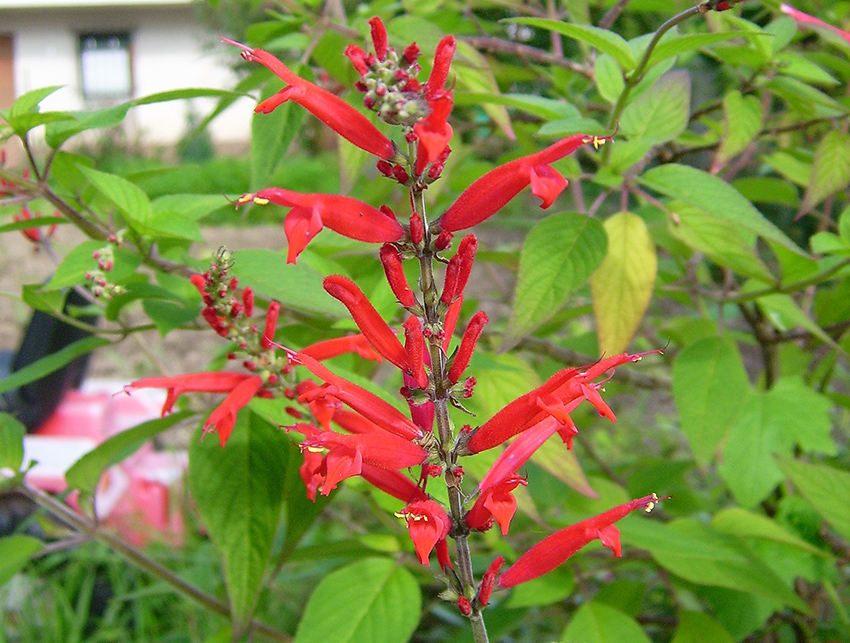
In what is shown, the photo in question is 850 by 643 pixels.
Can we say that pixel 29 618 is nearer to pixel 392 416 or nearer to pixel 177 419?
pixel 177 419

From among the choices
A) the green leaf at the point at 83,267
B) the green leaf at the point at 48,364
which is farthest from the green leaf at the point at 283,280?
the green leaf at the point at 48,364

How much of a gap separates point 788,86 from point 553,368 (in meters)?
0.58

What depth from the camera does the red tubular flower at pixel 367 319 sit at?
45cm

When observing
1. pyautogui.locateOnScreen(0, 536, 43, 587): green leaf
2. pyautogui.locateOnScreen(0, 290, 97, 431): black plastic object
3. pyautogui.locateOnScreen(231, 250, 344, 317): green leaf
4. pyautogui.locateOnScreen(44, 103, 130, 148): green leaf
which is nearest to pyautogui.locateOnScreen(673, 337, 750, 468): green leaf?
pyautogui.locateOnScreen(231, 250, 344, 317): green leaf

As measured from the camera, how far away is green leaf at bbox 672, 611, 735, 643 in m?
0.82

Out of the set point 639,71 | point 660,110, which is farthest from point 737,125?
point 639,71

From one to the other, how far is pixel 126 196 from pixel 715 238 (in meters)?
0.56

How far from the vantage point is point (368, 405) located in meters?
0.48

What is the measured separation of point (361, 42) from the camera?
92 centimetres

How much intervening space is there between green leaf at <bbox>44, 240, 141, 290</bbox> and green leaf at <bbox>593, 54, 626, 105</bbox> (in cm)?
48

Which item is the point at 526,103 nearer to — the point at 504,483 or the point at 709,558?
the point at 504,483

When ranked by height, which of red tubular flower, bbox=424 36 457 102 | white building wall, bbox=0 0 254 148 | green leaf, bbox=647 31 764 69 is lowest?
white building wall, bbox=0 0 254 148

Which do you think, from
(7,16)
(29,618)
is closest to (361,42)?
(29,618)

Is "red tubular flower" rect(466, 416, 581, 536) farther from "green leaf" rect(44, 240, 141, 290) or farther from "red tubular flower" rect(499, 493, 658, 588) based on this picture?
"green leaf" rect(44, 240, 141, 290)
